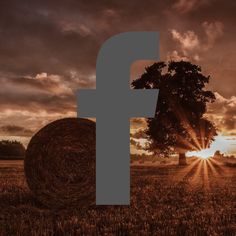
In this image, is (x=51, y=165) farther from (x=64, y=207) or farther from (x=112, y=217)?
(x=112, y=217)

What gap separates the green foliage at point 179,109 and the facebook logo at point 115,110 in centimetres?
2537

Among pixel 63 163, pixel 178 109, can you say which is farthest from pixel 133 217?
pixel 178 109

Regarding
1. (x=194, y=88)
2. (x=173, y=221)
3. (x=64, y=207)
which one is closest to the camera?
(x=173, y=221)

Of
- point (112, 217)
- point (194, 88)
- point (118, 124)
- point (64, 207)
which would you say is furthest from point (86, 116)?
point (194, 88)

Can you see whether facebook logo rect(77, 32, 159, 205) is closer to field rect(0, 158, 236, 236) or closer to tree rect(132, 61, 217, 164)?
field rect(0, 158, 236, 236)

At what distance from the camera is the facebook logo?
10.5m

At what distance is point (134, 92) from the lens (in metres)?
10.7

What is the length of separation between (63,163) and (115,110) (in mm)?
1549

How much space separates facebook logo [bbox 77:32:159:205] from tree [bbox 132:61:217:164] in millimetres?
25362

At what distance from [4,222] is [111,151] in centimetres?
298

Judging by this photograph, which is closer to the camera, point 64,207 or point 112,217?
point 112,217

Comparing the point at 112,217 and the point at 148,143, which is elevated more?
the point at 148,143

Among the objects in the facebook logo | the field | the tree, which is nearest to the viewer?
the field

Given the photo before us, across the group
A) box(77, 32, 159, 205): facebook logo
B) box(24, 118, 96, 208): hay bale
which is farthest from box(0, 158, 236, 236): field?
box(77, 32, 159, 205): facebook logo
